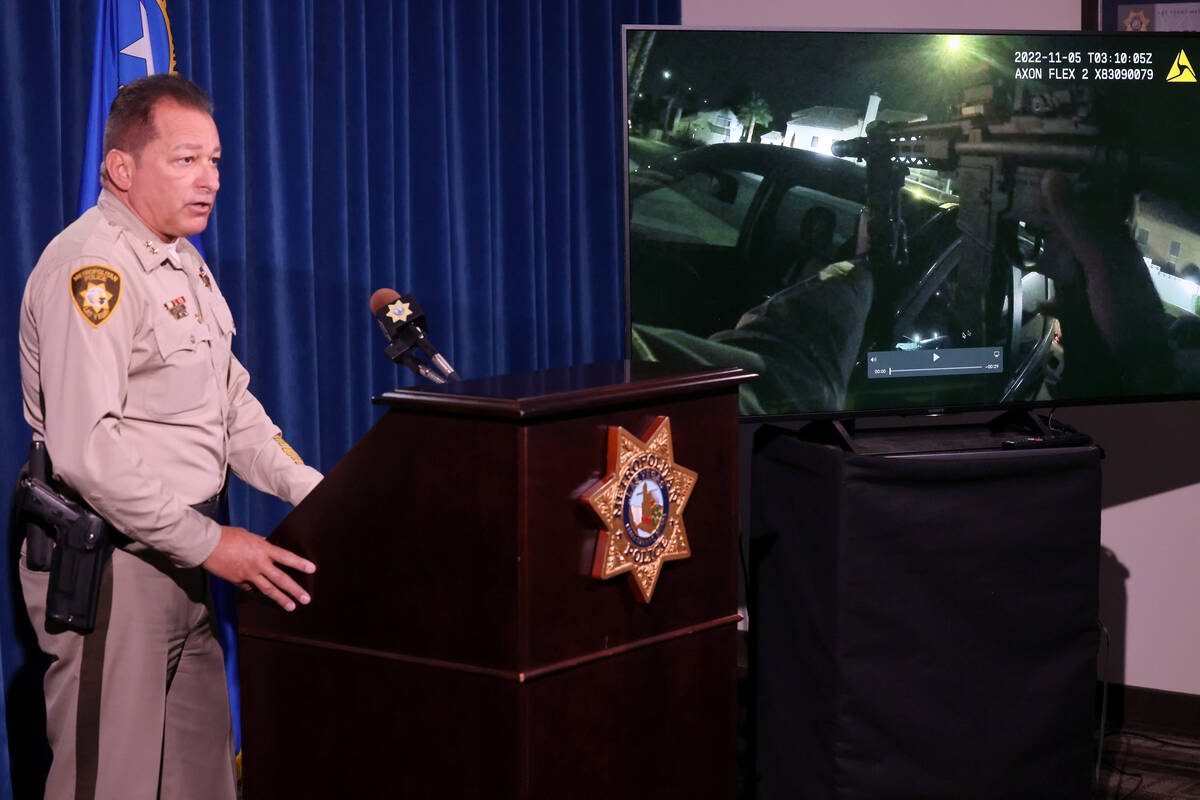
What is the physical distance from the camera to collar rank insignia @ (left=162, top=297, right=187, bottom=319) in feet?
6.29

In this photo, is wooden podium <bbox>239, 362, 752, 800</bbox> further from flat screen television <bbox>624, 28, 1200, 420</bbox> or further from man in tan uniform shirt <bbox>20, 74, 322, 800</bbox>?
flat screen television <bbox>624, 28, 1200, 420</bbox>

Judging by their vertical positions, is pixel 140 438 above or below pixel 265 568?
above

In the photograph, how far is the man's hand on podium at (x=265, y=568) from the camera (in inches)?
64.3

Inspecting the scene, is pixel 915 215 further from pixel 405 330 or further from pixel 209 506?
pixel 209 506

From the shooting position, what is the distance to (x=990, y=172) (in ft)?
8.86

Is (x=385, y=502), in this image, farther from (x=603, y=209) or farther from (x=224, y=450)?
(x=603, y=209)

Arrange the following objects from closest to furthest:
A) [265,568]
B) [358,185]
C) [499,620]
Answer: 1. [499,620]
2. [265,568]
3. [358,185]

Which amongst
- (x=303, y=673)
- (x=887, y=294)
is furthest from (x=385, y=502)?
(x=887, y=294)

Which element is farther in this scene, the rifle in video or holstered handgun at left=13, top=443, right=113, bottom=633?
the rifle in video

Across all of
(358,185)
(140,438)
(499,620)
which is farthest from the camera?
(358,185)

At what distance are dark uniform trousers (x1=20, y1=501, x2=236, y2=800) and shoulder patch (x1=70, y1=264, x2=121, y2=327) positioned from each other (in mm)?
372

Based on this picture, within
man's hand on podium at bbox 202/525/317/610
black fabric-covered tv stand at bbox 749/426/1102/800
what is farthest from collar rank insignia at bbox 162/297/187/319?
black fabric-covered tv stand at bbox 749/426/1102/800

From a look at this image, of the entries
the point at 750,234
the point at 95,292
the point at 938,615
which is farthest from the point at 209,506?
the point at 938,615

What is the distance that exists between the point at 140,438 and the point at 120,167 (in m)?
0.42
